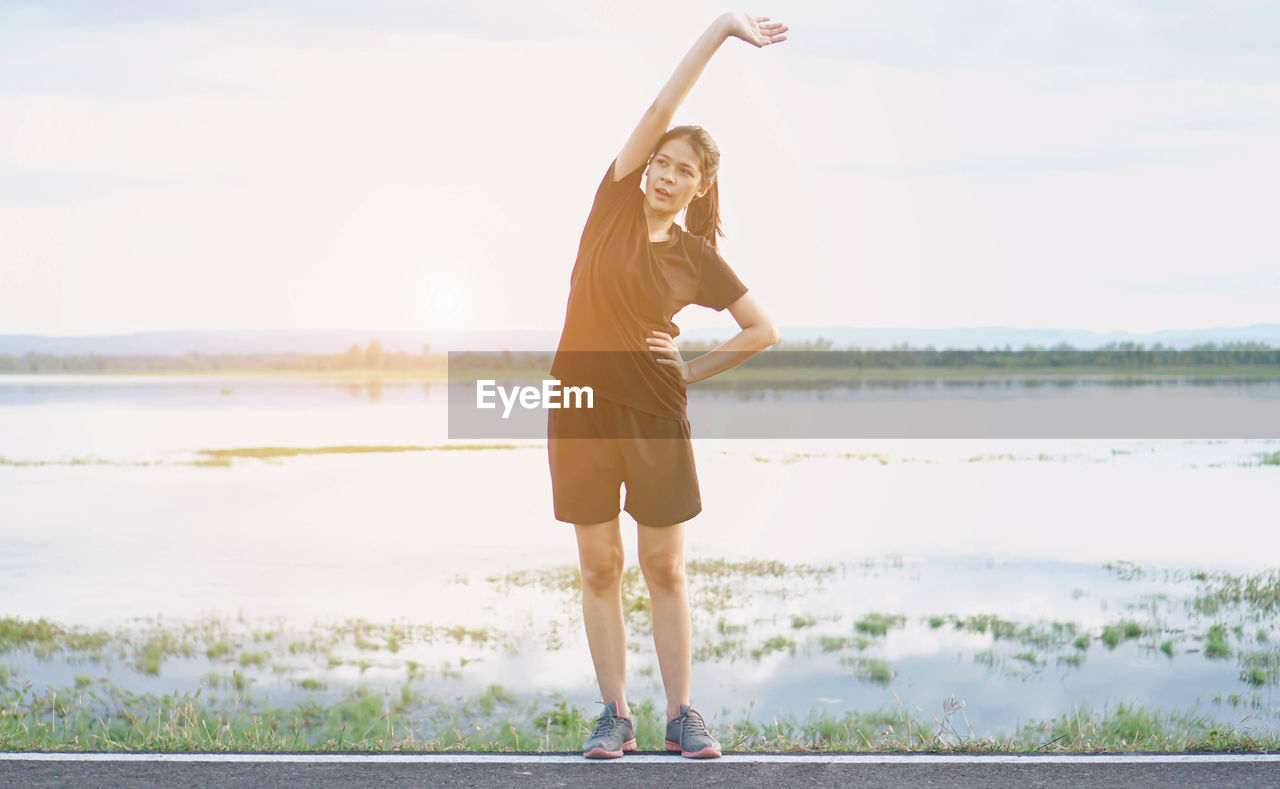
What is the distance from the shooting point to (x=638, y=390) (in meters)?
3.75

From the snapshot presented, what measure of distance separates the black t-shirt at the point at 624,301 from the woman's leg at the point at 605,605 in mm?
524

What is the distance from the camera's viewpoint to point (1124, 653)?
9.23 metres

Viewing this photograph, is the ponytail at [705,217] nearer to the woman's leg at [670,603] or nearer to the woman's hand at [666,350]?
the woman's hand at [666,350]

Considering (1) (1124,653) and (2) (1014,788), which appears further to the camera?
(1) (1124,653)

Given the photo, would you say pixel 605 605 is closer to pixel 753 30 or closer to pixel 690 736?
pixel 690 736

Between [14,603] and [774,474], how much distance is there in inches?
560

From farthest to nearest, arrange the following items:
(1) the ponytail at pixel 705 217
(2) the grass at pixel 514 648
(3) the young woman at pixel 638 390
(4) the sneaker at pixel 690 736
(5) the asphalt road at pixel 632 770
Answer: (2) the grass at pixel 514 648
(1) the ponytail at pixel 705 217
(3) the young woman at pixel 638 390
(4) the sneaker at pixel 690 736
(5) the asphalt road at pixel 632 770

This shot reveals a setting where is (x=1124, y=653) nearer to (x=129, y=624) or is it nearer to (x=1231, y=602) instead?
(x=1231, y=602)

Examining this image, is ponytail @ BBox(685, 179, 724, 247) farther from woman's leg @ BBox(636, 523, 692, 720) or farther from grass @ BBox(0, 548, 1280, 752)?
grass @ BBox(0, 548, 1280, 752)

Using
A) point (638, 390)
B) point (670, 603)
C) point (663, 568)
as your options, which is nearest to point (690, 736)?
point (670, 603)

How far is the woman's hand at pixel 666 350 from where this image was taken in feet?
12.4

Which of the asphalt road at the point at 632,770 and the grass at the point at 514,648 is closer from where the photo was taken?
the asphalt road at the point at 632,770

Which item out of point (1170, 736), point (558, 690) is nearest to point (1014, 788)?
point (1170, 736)

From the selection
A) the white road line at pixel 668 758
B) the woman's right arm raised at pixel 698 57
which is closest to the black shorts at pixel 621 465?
A: the white road line at pixel 668 758
